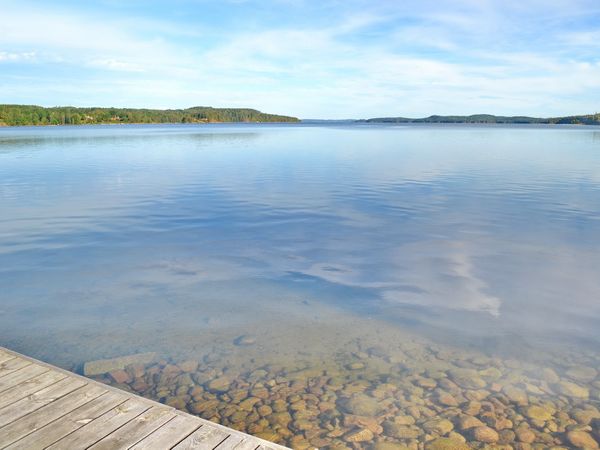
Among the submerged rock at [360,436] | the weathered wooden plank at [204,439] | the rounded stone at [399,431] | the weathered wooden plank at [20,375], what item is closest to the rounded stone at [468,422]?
the rounded stone at [399,431]

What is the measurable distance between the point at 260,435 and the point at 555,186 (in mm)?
29747

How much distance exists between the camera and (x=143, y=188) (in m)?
30.0

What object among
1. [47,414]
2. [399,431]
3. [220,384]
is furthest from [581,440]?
[47,414]

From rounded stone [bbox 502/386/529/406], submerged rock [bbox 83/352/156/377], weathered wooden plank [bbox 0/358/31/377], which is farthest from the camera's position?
submerged rock [bbox 83/352/156/377]

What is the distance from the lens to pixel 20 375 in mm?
7113

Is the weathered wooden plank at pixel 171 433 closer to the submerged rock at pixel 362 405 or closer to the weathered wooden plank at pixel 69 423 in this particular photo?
the weathered wooden plank at pixel 69 423

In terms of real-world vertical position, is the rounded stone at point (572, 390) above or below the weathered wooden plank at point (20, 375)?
below

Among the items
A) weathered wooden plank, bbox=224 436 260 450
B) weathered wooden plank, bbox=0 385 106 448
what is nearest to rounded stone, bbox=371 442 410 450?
weathered wooden plank, bbox=224 436 260 450

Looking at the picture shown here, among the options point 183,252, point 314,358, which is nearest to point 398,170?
point 183,252

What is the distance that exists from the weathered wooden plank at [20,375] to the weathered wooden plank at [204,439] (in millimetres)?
3038

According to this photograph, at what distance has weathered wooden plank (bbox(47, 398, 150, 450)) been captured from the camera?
18.1 feet

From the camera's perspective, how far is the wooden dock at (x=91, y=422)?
5.55 metres

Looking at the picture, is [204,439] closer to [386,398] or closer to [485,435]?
[386,398]

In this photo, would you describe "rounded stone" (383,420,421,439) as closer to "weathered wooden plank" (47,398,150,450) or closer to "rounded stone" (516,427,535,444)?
"rounded stone" (516,427,535,444)
